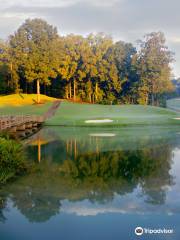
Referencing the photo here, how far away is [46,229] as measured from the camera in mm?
10039

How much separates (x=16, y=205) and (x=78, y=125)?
37804mm

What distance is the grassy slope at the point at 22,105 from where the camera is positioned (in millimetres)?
66062

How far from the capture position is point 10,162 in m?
17.4

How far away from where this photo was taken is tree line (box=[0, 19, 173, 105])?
77.6 metres

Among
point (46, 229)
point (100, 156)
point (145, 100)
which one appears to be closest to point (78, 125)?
point (100, 156)

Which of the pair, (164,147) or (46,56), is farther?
(46,56)

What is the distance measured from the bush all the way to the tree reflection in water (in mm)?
645

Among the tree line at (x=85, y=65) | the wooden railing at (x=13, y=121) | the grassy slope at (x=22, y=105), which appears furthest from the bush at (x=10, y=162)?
the tree line at (x=85, y=65)

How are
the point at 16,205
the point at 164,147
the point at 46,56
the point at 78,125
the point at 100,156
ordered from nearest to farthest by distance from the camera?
the point at 16,205, the point at 100,156, the point at 164,147, the point at 78,125, the point at 46,56

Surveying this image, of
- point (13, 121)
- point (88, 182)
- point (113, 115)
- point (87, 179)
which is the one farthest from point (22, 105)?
point (88, 182)

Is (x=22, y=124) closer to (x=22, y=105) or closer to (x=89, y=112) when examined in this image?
(x=89, y=112)

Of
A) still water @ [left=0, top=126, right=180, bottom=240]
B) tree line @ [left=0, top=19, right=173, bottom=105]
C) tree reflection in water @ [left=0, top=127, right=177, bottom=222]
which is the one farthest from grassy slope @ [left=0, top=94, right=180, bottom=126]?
still water @ [left=0, top=126, right=180, bottom=240]

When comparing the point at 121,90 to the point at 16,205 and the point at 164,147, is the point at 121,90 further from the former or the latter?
the point at 16,205

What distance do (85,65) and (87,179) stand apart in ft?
247
